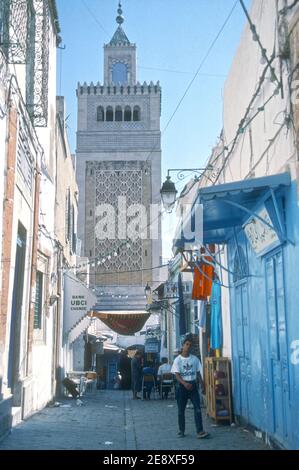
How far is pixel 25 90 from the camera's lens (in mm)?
9273

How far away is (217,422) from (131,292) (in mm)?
26269

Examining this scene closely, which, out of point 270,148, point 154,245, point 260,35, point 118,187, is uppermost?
point 118,187

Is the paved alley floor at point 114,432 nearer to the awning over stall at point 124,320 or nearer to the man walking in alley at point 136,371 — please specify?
the man walking in alley at point 136,371

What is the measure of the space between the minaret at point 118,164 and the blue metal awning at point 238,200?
27000mm

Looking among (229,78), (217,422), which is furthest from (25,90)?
(217,422)

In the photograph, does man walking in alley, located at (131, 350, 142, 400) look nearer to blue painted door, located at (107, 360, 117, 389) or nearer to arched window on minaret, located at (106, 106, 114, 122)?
blue painted door, located at (107, 360, 117, 389)

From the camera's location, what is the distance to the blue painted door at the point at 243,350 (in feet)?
26.1

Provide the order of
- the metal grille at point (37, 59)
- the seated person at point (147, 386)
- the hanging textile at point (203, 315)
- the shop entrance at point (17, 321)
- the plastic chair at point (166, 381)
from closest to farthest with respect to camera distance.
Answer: the shop entrance at point (17, 321), the metal grille at point (37, 59), the hanging textile at point (203, 315), the plastic chair at point (166, 381), the seated person at point (147, 386)

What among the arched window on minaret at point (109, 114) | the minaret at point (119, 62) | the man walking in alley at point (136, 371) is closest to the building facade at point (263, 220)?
the man walking in alley at point (136, 371)

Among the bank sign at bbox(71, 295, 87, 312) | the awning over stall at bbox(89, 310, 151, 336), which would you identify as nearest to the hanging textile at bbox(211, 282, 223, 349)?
the bank sign at bbox(71, 295, 87, 312)

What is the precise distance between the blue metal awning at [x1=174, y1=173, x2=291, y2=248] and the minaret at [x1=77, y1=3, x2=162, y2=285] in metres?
27.0
